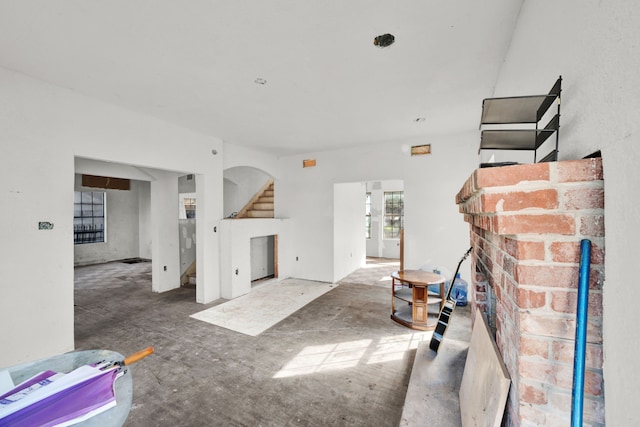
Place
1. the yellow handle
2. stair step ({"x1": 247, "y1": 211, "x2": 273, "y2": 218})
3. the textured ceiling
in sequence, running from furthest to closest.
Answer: stair step ({"x1": 247, "y1": 211, "x2": 273, "y2": 218}) < the textured ceiling < the yellow handle

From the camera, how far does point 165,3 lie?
73.2 inches

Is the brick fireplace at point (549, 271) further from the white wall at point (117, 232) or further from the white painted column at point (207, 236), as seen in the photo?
the white wall at point (117, 232)

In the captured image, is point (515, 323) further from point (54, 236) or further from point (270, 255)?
point (270, 255)

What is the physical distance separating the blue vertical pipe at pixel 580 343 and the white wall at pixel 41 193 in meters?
4.39

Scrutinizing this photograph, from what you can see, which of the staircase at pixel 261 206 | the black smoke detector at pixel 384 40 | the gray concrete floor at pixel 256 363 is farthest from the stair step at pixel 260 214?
the black smoke detector at pixel 384 40

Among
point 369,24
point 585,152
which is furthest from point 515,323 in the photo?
point 369,24

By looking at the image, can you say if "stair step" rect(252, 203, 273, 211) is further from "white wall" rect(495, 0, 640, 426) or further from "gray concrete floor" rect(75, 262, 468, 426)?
"white wall" rect(495, 0, 640, 426)

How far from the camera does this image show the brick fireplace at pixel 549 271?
32.8 inches

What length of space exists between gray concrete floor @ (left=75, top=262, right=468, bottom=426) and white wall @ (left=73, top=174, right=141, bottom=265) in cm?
492

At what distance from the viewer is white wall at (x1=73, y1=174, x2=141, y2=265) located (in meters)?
8.87

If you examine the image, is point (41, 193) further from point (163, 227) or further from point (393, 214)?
point (393, 214)

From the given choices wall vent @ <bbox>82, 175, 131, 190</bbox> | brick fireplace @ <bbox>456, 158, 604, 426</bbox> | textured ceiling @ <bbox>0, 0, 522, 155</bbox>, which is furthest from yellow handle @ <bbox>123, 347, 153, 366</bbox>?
wall vent @ <bbox>82, 175, 131, 190</bbox>

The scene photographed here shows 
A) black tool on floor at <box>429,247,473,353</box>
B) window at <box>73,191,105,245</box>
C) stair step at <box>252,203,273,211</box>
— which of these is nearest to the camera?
black tool on floor at <box>429,247,473,353</box>

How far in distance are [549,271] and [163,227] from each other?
626cm
